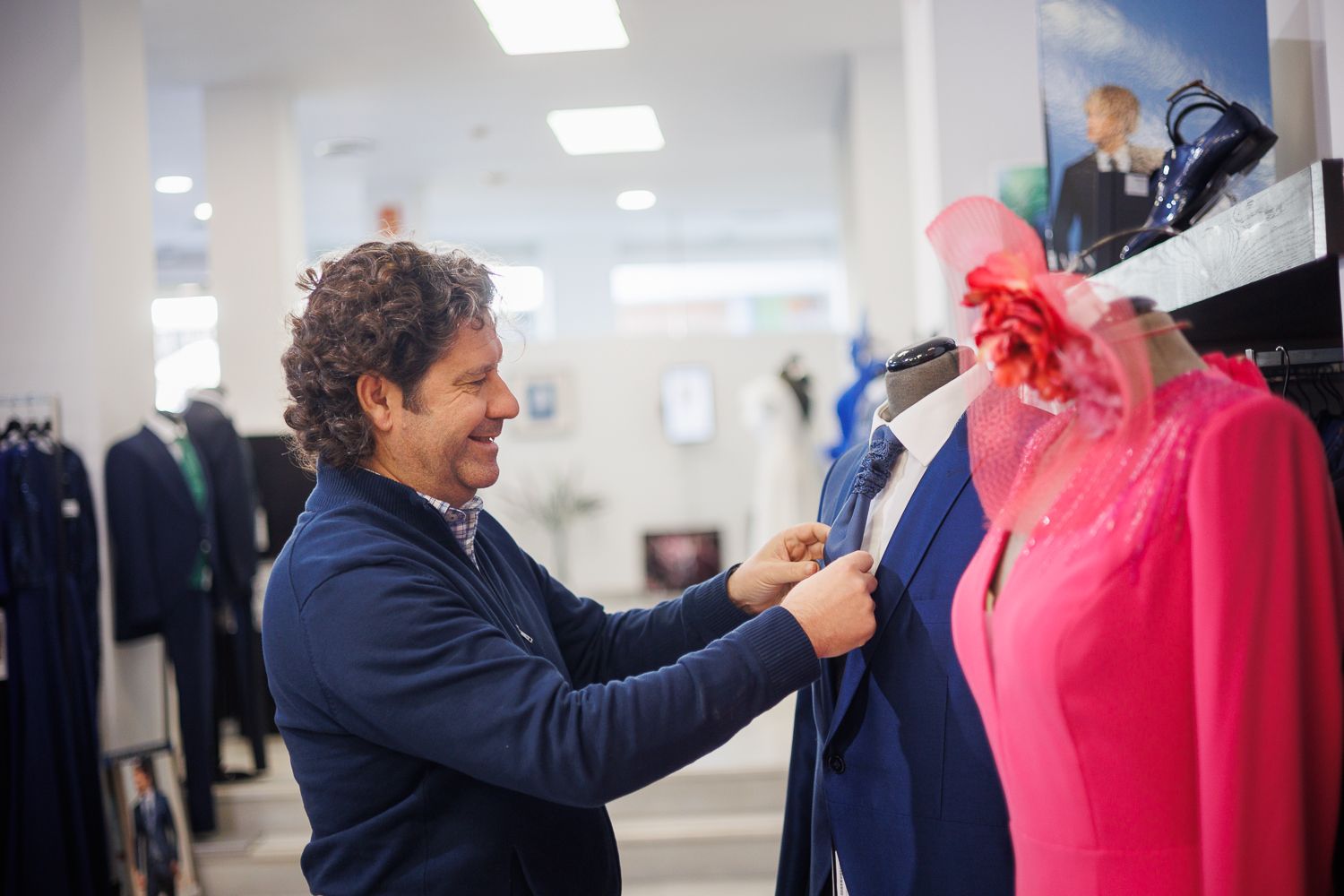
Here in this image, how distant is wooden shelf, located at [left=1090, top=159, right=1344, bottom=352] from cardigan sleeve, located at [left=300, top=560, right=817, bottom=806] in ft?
1.90

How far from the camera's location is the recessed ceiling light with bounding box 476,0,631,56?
4.97 m

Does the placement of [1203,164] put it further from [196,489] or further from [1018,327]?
[196,489]

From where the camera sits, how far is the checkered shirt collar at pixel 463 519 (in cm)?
152

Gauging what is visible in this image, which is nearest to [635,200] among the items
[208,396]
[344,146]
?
[344,146]

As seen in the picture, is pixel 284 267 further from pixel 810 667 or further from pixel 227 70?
pixel 810 667

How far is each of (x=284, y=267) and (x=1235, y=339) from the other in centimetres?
526

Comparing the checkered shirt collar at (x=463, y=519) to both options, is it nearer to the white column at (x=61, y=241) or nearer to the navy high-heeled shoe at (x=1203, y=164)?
the navy high-heeled shoe at (x=1203, y=164)

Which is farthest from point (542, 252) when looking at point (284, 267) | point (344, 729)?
point (344, 729)

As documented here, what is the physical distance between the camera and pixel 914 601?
1.28 m

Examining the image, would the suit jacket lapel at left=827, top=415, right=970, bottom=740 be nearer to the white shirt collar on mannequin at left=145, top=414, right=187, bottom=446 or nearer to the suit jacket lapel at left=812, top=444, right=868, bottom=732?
the suit jacket lapel at left=812, top=444, right=868, bottom=732

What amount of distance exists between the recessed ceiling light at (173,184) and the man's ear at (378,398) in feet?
24.6

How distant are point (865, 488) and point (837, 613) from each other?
0.73 feet

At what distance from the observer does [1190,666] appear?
0.93 meters

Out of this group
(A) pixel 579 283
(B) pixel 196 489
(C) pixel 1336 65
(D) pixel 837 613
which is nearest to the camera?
(C) pixel 1336 65
